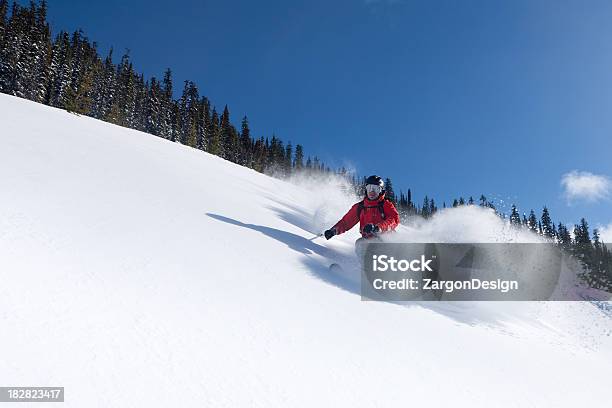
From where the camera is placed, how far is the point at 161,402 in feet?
6.09

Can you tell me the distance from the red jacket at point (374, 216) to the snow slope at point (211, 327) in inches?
67.1

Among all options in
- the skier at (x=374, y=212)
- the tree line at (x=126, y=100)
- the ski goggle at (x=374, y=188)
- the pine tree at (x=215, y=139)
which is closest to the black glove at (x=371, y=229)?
the skier at (x=374, y=212)

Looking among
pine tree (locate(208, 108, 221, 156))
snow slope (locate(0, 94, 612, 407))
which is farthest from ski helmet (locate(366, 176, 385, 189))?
pine tree (locate(208, 108, 221, 156))

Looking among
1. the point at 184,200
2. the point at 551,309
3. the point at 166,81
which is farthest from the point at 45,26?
the point at 551,309

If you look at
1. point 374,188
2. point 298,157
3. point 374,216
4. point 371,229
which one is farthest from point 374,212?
point 298,157

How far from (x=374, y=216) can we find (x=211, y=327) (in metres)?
5.02

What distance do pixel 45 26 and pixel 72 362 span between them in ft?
250

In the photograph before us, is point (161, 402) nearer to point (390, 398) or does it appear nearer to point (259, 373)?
point (259, 373)

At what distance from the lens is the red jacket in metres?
6.87

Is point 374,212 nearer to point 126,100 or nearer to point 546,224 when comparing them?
point 126,100

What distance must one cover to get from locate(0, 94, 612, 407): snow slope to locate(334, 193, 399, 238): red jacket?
170 centimetres

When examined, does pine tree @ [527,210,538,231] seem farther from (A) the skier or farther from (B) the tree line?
(A) the skier

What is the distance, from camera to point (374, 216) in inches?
285

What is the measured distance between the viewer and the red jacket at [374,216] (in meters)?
6.87
